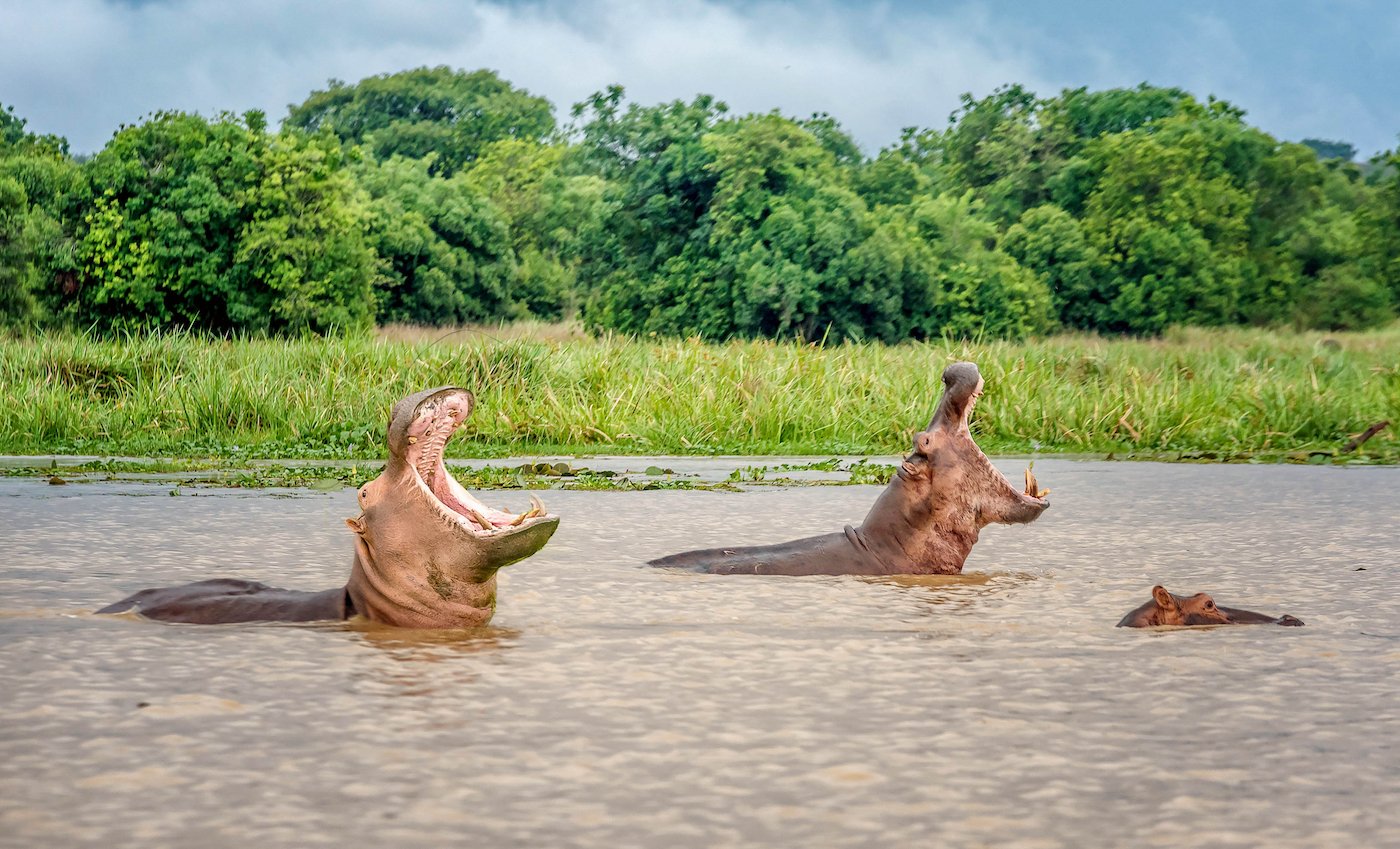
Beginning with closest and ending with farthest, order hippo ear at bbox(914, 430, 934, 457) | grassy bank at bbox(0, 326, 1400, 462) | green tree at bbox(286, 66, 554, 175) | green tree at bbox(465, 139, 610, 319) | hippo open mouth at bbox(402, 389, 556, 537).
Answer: hippo open mouth at bbox(402, 389, 556, 537), hippo ear at bbox(914, 430, 934, 457), grassy bank at bbox(0, 326, 1400, 462), green tree at bbox(465, 139, 610, 319), green tree at bbox(286, 66, 554, 175)

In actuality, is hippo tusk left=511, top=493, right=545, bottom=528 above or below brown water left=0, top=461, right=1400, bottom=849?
above

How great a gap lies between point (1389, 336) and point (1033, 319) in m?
10.4

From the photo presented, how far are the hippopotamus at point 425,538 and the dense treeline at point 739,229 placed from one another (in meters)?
21.5

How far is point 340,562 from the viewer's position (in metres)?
6.93

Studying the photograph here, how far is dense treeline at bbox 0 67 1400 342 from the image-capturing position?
3516 cm

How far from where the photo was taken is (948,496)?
19.6 feet

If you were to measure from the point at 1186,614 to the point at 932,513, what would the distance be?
3.96ft

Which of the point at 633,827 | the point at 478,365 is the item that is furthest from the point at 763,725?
the point at 478,365

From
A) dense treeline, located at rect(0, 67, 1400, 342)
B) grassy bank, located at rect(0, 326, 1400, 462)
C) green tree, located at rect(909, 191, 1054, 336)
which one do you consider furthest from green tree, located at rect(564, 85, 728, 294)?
grassy bank, located at rect(0, 326, 1400, 462)

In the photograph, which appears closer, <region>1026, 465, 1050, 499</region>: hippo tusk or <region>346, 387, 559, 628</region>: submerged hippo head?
<region>346, 387, 559, 628</region>: submerged hippo head

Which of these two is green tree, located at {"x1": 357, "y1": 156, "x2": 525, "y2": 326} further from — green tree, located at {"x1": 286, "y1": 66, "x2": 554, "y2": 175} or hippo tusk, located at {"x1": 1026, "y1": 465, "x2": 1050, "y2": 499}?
hippo tusk, located at {"x1": 1026, "y1": 465, "x2": 1050, "y2": 499}

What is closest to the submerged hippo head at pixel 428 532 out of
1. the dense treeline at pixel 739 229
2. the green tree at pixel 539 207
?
the dense treeline at pixel 739 229

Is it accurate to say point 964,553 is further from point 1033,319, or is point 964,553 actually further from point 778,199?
point 1033,319

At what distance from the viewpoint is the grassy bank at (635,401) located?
15.0 m
